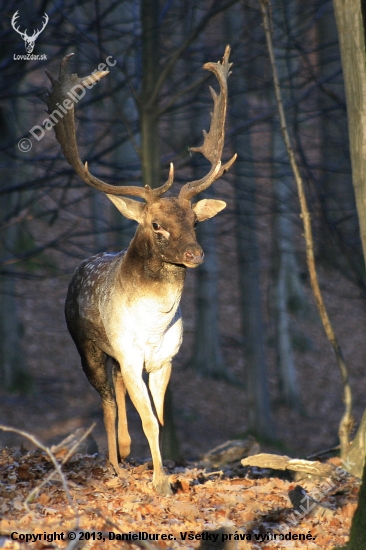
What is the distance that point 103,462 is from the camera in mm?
8641

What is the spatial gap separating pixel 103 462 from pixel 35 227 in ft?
58.7

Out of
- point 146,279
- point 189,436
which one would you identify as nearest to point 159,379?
point 146,279

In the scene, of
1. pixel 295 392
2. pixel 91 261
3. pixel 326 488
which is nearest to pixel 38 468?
pixel 91 261

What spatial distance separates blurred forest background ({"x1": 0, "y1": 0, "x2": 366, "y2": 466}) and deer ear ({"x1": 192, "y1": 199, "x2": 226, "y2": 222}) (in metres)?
3.00

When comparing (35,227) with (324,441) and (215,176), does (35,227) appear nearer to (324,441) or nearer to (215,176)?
(324,441)

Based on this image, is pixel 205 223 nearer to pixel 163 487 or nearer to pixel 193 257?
pixel 193 257

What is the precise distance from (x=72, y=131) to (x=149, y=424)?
295 cm

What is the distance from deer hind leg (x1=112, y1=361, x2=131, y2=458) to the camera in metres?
8.21

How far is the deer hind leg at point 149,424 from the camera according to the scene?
23.3 ft

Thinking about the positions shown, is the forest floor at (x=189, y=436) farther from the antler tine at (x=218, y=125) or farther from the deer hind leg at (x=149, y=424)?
the antler tine at (x=218, y=125)

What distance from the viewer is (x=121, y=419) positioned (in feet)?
27.2

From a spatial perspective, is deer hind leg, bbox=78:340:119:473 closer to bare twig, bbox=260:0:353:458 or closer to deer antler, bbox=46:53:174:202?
deer antler, bbox=46:53:174:202

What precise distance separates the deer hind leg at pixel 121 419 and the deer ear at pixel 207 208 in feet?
6.24

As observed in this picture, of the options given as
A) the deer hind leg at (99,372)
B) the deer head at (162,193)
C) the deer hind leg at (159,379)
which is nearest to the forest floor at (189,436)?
the deer hind leg at (99,372)
